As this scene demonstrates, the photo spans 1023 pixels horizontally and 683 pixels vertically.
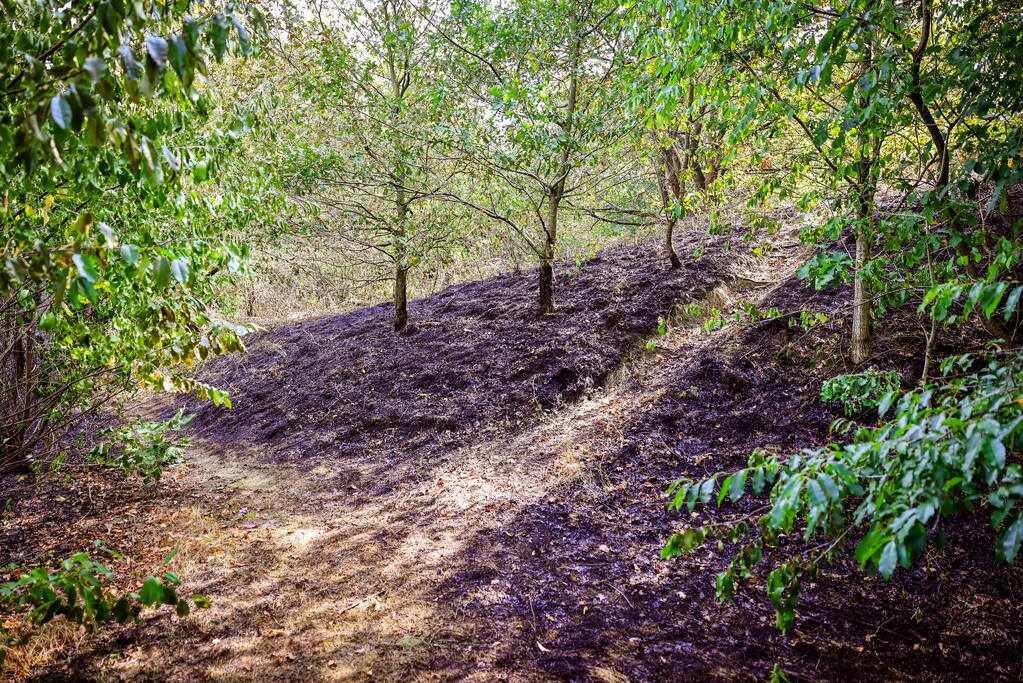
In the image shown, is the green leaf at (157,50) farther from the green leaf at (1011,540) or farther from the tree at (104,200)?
the green leaf at (1011,540)

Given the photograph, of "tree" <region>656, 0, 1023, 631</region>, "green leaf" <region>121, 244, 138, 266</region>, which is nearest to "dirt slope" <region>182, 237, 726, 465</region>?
"tree" <region>656, 0, 1023, 631</region>

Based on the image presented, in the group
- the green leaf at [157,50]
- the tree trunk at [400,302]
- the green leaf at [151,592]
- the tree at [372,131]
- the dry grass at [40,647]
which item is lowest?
the dry grass at [40,647]

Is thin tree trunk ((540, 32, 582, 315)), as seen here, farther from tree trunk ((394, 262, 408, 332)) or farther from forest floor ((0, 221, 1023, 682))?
tree trunk ((394, 262, 408, 332))

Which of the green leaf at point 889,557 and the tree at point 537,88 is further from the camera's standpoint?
the tree at point 537,88

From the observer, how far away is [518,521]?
4.51 metres

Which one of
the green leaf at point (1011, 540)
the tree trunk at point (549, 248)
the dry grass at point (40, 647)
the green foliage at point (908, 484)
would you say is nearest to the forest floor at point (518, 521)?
the dry grass at point (40, 647)

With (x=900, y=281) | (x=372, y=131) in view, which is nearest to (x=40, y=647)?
(x=900, y=281)

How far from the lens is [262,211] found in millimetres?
4520

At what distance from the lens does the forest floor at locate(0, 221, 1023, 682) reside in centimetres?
299

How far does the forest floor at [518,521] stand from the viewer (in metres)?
2.99

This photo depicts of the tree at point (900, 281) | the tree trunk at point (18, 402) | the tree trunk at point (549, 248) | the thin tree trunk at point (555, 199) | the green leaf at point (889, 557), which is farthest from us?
the tree trunk at point (549, 248)

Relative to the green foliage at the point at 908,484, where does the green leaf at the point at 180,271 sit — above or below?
above

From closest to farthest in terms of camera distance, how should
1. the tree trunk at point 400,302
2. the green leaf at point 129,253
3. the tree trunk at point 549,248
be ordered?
the green leaf at point 129,253 → the tree trunk at point 549,248 → the tree trunk at point 400,302

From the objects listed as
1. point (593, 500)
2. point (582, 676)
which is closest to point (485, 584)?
point (582, 676)
